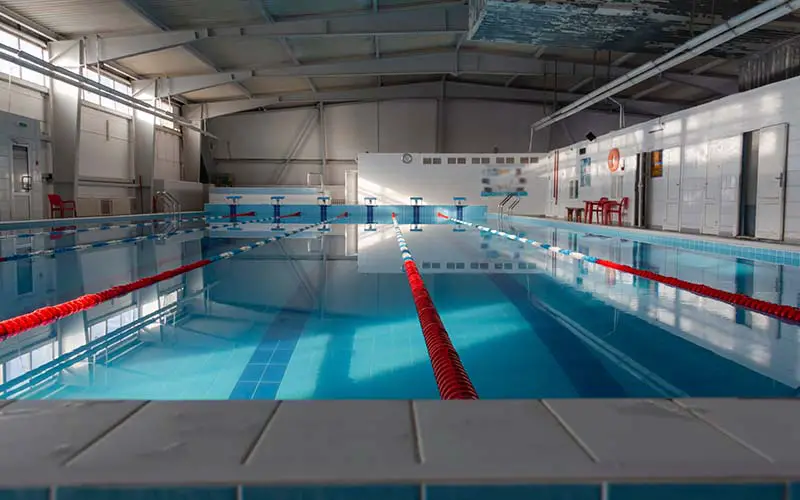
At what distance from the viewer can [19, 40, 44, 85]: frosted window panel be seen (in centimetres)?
1320

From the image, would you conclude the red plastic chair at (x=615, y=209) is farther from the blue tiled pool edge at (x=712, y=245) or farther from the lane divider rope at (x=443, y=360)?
the lane divider rope at (x=443, y=360)

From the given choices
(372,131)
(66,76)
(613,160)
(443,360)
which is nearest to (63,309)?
(443,360)

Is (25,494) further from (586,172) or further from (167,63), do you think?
(167,63)

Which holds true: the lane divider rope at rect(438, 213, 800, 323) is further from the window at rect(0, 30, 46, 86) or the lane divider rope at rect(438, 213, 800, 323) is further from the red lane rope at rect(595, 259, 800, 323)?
the window at rect(0, 30, 46, 86)

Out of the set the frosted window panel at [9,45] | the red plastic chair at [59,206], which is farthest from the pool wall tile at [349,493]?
the frosted window panel at [9,45]

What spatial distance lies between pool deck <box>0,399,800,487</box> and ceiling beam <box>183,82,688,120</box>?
2207cm

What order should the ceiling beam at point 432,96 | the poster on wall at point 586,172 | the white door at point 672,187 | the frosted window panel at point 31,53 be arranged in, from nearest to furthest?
the white door at point 672,187, the frosted window panel at point 31,53, the poster on wall at point 586,172, the ceiling beam at point 432,96

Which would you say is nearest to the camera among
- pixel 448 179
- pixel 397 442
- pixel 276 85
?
pixel 397 442

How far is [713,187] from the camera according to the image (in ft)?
30.4

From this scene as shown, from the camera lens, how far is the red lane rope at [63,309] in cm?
345

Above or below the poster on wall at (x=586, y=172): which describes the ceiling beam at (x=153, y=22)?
above

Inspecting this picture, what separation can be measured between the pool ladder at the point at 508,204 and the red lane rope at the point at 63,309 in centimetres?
1575

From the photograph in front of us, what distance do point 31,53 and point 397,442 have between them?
1606 cm

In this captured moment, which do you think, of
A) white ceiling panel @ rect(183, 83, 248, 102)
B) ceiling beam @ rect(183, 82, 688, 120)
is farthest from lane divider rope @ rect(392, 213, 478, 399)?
ceiling beam @ rect(183, 82, 688, 120)
